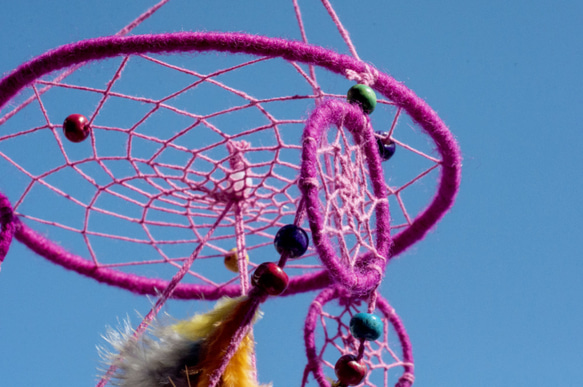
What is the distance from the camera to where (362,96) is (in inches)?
106

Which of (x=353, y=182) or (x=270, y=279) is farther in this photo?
(x=353, y=182)

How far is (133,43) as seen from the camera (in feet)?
8.46

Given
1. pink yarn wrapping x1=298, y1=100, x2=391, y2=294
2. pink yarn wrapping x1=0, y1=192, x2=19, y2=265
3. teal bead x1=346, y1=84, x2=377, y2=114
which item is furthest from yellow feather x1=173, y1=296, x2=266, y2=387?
pink yarn wrapping x1=0, y1=192, x2=19, y2=265

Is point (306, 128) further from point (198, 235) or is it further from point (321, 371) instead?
point (198, 235)

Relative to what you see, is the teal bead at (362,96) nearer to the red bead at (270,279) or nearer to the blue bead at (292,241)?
the blue bead at (292,241)

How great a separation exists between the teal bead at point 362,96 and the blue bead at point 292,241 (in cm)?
61

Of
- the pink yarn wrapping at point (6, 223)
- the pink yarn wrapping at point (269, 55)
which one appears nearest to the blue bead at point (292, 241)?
the pink yarn wrapping at point (269, 55)

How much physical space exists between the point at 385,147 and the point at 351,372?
3.55 feet

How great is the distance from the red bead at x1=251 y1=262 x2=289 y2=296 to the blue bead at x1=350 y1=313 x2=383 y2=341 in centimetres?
37

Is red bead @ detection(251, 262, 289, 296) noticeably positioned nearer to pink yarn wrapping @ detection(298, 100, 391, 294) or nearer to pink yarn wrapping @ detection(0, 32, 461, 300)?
pink yarn wrapping @ detection(298, 100, 391, 294)

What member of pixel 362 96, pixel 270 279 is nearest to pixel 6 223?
pixel 270 279

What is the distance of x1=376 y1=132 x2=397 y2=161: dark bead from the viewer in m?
3.04

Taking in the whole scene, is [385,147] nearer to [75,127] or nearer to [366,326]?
[366,326]

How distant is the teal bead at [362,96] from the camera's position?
2.68 m
